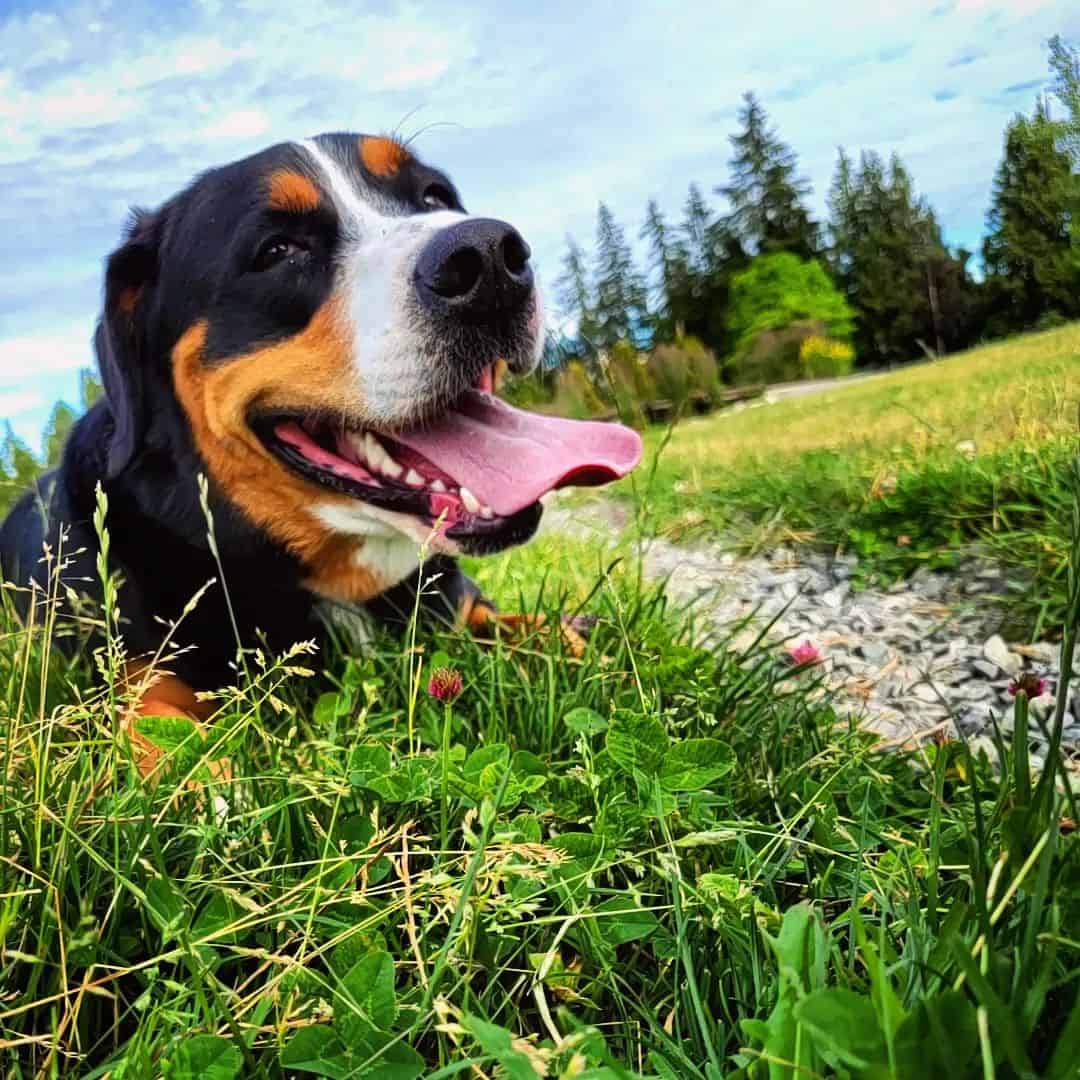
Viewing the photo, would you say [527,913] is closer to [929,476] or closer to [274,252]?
[274,252]

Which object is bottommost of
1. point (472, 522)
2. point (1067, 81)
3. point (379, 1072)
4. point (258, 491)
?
point (379, 1072)

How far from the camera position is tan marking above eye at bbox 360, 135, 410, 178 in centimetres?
288

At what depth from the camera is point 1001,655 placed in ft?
8.66

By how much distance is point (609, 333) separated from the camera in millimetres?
3371

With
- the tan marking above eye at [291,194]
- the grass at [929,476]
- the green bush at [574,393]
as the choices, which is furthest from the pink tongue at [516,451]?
the tan marking above eye at [291,194]

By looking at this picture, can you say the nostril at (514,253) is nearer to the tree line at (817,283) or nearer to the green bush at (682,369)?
the tree line at (817,283)

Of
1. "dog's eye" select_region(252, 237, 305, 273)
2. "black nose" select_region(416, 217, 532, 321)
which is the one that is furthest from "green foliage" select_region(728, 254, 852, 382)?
"dog's eye" select_region(252, 237, 305, 273)

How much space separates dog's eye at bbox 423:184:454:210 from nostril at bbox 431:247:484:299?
32.4 inches

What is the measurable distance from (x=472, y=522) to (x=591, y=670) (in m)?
0.56

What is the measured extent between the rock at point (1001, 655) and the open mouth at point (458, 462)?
4.10 ft

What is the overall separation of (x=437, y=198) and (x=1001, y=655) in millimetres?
2425

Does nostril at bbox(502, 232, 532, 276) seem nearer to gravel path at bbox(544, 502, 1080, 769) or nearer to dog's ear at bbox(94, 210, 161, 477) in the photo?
gravel path at bbox(544, 502, 1080, 769)

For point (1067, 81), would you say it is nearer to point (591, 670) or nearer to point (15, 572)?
point (591, 670)

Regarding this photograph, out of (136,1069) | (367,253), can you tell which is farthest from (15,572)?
(136,1069)
